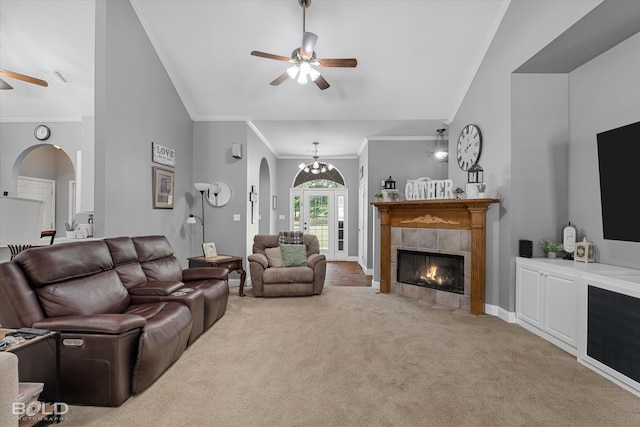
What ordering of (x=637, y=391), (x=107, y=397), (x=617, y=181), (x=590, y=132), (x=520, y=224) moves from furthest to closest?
(x=520, y=224) → (x=590, y=132) → (x=617, y=181) → (x=637, y=391) → (x=107, y=397)

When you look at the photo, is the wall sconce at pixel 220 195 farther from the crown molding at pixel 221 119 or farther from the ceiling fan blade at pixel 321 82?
the ceiling fan blade at pixel 321 82

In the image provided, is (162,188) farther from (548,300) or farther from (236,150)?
(548,300)

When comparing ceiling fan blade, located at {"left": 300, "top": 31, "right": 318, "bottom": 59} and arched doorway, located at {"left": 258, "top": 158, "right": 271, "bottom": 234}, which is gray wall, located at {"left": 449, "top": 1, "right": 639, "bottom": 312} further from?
arched doorway, located at {"left": 258, "top": 158, "right": 271, "bottom": 234}

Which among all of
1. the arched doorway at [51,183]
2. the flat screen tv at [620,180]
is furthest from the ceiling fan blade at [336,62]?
the arched doorway at [51,183]

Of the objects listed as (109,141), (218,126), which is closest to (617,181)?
(109,141)

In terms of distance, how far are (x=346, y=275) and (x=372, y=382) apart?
4199mm

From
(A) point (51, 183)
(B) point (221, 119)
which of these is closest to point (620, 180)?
(B) point (221, 119)

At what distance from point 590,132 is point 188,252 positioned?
5567mm

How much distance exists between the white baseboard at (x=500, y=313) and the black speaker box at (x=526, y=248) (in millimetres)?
699

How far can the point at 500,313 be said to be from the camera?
374cm

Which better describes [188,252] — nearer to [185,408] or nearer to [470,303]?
[185,408]

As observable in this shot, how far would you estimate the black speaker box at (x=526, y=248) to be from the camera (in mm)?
3412

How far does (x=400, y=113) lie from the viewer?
5199 millimetres

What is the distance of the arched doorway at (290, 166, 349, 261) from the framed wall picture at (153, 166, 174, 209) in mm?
4365
